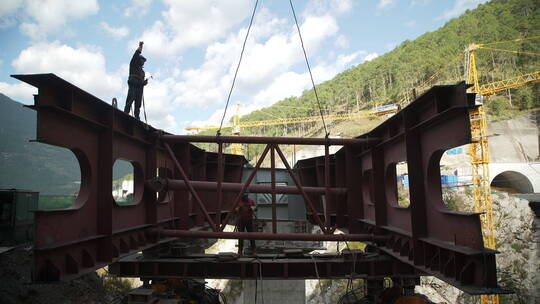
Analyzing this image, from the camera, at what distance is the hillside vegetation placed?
76.2 m

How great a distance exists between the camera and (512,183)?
47.1 m

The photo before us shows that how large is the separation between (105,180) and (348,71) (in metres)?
146

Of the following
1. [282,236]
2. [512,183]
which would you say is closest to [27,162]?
[512,183]

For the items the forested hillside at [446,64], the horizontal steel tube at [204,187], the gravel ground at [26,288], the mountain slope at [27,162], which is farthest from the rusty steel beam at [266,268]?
the mountain slope at [27,162]

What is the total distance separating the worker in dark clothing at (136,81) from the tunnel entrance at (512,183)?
48.2 metres

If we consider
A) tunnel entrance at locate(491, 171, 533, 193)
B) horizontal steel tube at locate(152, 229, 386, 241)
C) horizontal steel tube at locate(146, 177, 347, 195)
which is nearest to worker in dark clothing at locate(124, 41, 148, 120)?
horizontal steel tube at locate(146, 177, 347, 195)

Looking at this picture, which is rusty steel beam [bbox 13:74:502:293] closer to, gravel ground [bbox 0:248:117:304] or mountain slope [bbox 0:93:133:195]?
gravel ground [bbox 0:248:117:304]

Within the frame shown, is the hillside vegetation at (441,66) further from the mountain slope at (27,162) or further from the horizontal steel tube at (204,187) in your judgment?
the horizontal steel tube at (204,187)

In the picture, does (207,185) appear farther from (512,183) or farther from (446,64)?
(446,64)

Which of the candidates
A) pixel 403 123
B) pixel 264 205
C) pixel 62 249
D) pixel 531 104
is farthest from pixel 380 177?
pixel 531 104

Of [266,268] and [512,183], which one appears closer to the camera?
[266,268]

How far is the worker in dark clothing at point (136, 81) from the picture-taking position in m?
8.96

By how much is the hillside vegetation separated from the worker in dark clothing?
68757 millimetres

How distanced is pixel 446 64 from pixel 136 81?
9775 cm
